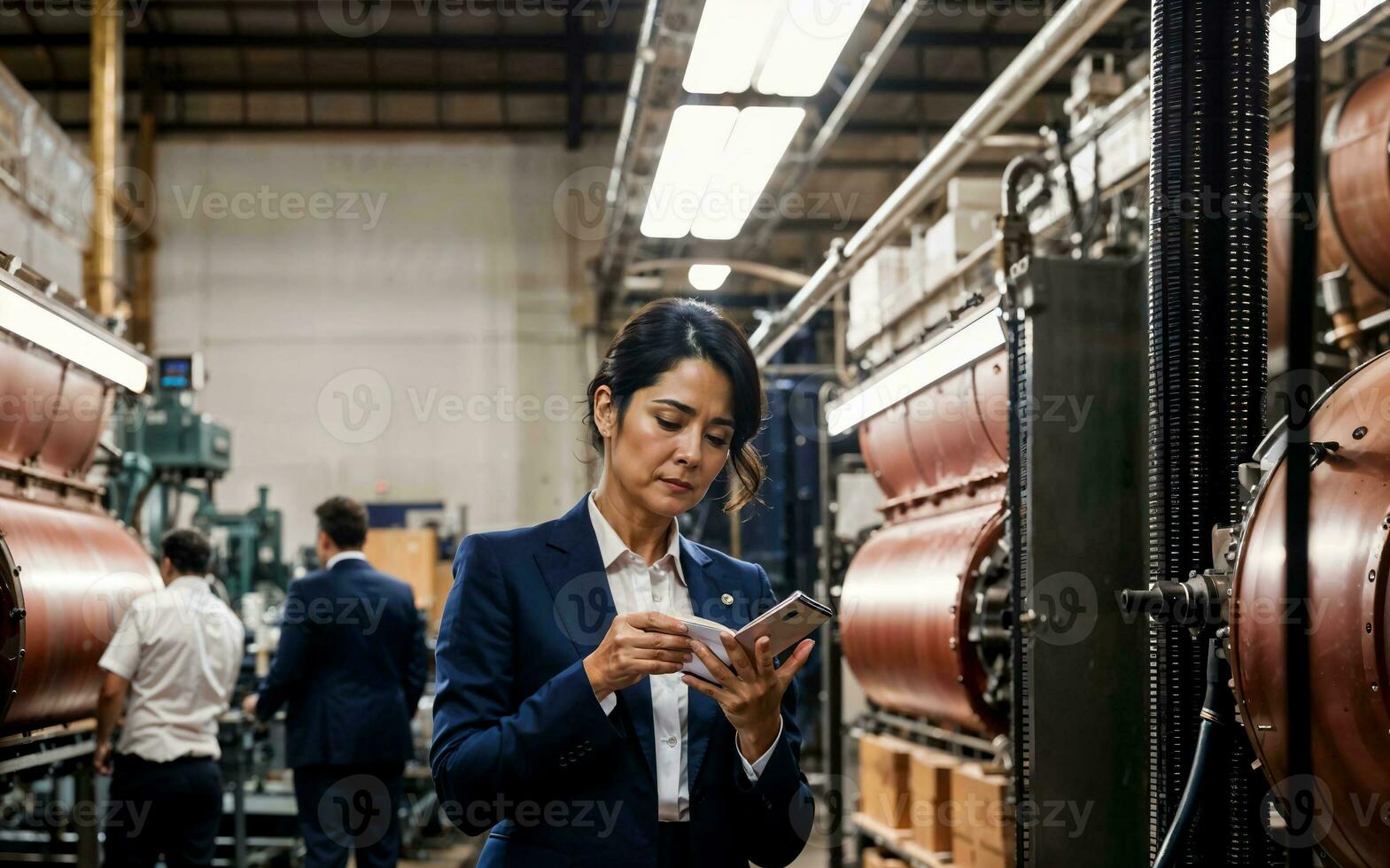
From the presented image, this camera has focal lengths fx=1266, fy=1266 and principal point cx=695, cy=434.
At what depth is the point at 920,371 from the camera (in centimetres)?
452

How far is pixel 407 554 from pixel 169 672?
6275 mm

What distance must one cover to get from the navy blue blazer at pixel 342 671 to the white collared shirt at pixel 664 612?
11.5ft

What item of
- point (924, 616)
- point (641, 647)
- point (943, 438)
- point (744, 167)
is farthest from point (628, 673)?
point (744, 167)

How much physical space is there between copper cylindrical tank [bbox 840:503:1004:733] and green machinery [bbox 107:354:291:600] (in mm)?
3544

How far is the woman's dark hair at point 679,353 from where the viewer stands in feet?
6.45

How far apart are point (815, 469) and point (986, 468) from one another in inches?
294

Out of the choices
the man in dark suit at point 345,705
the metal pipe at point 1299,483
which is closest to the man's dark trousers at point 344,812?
the man in dark suit at point 345,705

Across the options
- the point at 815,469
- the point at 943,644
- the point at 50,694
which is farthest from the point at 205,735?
the point at 815,469

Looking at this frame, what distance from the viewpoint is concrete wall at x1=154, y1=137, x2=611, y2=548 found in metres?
12.6

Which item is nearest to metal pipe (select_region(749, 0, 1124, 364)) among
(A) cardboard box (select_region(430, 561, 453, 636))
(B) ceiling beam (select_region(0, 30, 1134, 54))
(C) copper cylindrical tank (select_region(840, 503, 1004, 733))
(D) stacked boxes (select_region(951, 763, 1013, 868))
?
(C) copper cylindrical tank (select_region(840, 503, 1004, 733))

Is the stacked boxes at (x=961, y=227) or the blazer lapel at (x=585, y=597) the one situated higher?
the stacked boxes at (x=961, y=227)

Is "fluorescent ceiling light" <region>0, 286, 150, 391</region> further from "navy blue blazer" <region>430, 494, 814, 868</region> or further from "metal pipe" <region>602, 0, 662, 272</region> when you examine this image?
"metal pipe" <region>602, 0, 662, 272</region>

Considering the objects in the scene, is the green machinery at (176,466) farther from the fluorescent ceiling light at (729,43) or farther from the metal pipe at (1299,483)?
the metal pipe at (1299,483)

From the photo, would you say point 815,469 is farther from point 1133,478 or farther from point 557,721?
point 557,721
